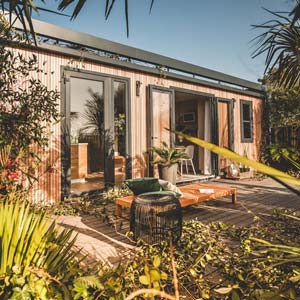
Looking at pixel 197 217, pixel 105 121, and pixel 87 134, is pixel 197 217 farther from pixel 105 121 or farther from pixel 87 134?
pixel 87 134

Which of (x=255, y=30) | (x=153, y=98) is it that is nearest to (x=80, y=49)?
(x=153, y=98)

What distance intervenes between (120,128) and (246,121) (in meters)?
5.61

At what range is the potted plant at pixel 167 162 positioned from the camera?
632cm

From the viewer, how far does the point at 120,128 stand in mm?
6043

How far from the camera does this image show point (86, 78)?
539 cm

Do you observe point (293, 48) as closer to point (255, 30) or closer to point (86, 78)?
point (255, 30)

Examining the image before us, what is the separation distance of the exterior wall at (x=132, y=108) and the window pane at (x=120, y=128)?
221 millimetres

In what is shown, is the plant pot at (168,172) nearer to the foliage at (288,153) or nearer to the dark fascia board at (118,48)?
the dark fascia board at (118,48)

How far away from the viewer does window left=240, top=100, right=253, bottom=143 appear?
9.49 meters

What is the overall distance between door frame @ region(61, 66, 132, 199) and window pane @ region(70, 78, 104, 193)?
0.33ft

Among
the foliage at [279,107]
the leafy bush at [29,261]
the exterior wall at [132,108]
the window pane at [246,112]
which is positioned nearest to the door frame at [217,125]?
the exterior wall at [132,108]

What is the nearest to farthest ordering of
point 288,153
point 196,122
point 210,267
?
point 288,153
point 210,267
point 196,122

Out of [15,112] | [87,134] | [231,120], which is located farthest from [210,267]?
[231,120]

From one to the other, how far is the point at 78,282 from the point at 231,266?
5.12 ft
